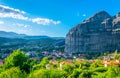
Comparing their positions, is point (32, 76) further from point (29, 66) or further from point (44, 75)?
point (29, 66)

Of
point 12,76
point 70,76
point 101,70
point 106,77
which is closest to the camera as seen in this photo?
point 12,76

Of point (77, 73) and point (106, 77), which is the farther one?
point (77, 73)

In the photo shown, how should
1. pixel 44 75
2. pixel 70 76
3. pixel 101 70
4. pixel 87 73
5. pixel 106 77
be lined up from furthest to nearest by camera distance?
1. pixel 101 70
2. pixel 87 73
3. pixel 70 76
4. pixel 106 77
5. pixel 44 75

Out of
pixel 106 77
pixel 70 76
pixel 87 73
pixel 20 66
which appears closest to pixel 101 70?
pixel 87 73

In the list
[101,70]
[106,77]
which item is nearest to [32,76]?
[106,77]

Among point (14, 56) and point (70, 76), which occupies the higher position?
point (14, 56)

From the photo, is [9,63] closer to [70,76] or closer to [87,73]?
[70,76]

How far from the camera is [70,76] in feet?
261

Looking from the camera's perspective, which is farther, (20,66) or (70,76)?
(70,76)

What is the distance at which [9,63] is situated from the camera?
2756 inches

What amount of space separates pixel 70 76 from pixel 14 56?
1512cm

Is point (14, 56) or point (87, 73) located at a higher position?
point (14, 56)

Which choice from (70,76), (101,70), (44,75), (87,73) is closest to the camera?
(44,75)

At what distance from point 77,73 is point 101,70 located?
11900 millimetres
